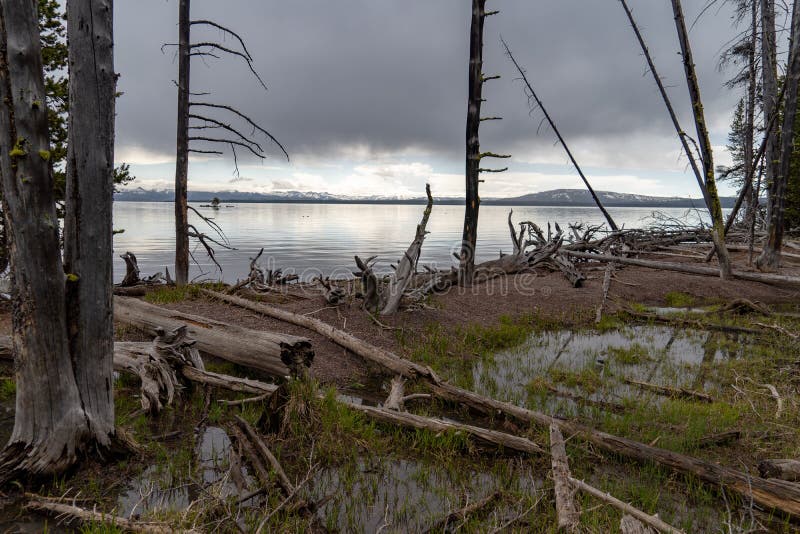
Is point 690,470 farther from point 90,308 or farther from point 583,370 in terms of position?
point 90,308

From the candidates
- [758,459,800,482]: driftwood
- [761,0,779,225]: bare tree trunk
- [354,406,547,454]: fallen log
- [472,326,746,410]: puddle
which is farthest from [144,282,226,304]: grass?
[761,0,779,225]: bare tree trunk

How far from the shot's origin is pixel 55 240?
12.7 feet

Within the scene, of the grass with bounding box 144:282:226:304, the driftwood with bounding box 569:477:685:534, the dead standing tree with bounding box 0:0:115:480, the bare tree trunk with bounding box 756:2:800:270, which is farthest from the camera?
the bare tree trunk with bounding box 756:2:800:270

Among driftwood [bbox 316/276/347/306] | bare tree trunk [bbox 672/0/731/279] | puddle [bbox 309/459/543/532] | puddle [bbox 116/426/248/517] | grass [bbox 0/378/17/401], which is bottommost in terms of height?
puddle [bbox 309/459/543/532]

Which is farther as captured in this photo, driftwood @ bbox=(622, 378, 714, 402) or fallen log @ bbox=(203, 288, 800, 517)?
driftwood @ bbox=(622, 378, 714, 402)

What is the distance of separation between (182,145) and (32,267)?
31.4 feet

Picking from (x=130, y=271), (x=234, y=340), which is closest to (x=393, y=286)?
(x=234, y=340)

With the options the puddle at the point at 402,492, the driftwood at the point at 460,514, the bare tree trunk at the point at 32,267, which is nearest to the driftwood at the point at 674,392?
the puddle at the point at 402,492

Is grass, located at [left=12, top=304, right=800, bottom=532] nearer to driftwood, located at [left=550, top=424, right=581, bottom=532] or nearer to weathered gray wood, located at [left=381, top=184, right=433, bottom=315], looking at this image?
driftwood, located at [left=550, top=424, right=581, bottom=532]

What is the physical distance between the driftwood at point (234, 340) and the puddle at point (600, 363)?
9.01 feet

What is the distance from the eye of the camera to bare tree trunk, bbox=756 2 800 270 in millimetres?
12875

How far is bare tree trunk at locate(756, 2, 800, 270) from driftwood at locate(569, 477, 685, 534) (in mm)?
13762

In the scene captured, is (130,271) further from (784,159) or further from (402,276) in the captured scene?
(784,159)

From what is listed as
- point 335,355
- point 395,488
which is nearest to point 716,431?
point 395,488
